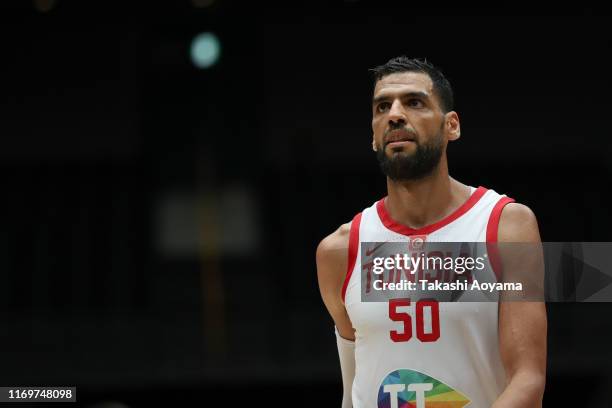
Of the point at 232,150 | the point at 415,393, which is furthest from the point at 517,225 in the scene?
the point at 232,150

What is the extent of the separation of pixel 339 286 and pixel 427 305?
424 millimetres

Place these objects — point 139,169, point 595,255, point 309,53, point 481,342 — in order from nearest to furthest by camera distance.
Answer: point 481,342
point 595,255
point 139,169
point 309,53

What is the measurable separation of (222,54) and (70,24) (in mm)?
1824

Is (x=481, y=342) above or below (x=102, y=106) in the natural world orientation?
below

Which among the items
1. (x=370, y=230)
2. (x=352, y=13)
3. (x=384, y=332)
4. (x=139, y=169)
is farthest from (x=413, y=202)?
(x=352, y=13)

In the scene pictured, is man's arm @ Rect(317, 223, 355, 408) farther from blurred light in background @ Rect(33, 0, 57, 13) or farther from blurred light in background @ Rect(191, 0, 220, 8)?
blurred light in background @ Rect(33, 0, 57, 13)

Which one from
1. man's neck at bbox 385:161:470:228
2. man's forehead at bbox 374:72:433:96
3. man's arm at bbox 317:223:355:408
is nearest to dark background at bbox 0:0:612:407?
man's arm at bbox 317:223:355:408

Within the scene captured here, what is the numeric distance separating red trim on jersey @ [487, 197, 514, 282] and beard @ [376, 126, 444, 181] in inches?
11.1

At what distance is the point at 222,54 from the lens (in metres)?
11.0

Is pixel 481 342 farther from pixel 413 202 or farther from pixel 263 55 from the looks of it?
pixel 263 55

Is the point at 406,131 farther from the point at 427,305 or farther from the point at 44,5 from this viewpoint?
the point at 44,5

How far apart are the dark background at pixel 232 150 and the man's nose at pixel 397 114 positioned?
5.76 metres

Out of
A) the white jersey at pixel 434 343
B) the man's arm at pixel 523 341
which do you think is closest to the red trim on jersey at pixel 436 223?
the white jersey at pixel 434 343

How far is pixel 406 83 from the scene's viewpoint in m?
3.66
